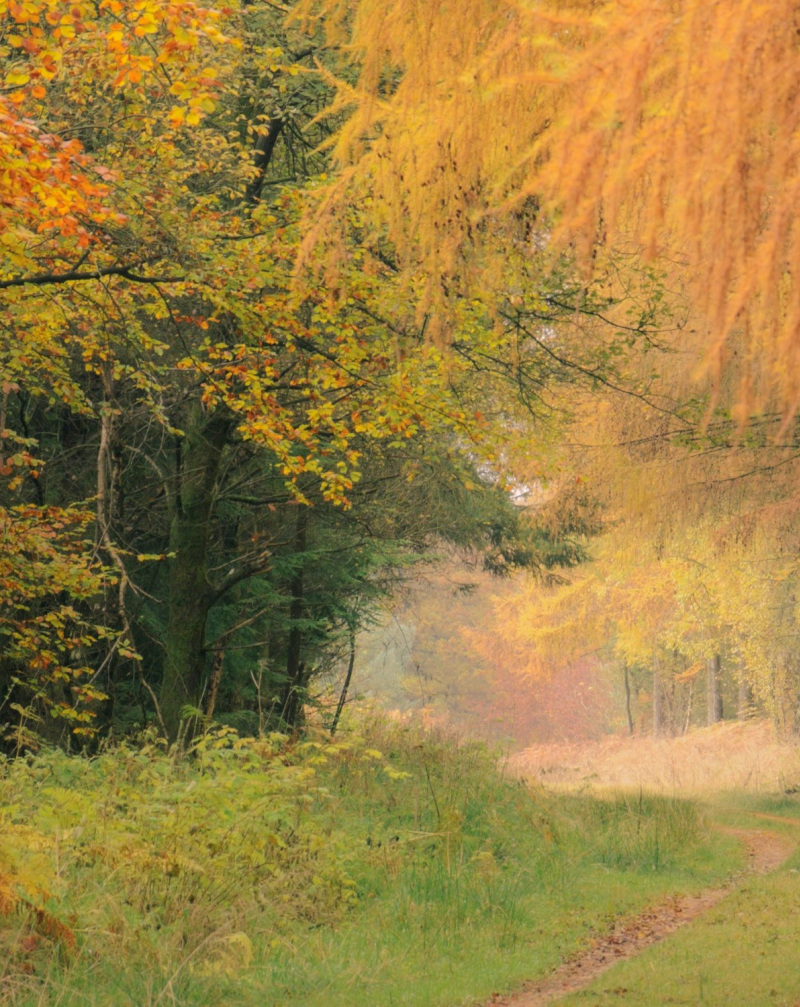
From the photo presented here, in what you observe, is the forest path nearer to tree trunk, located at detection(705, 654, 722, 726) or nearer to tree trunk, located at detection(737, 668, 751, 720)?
tree trunk, located at detection(737, 668, 751, 720)

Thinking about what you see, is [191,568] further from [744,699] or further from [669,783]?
[744,699]

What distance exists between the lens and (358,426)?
9094mm

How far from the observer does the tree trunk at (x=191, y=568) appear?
1077 centimetres

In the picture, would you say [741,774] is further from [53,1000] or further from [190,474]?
[53,1000]

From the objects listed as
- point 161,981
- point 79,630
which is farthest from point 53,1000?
point 79,630

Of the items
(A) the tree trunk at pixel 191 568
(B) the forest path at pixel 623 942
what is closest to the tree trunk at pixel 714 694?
(B) the forest path at pixel 623 942

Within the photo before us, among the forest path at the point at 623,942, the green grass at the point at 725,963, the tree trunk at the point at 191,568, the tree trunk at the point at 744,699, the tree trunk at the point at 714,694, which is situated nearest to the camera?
the green grass at the point at 725,963

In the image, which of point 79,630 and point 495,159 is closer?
point 495,159

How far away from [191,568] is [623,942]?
5.78 metres

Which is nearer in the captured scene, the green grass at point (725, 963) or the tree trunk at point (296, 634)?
the green grass at point (725, 963)

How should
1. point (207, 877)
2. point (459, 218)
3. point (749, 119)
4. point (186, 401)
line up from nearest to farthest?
point (749, 119) → point (459, 218) → point (207, 877) → point (186, 401)

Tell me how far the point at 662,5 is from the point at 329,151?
Answer: 8.69 metres

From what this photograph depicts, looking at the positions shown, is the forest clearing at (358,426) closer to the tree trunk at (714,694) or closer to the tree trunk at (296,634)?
the tree trunk at (296,634)

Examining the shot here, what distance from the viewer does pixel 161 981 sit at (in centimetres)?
482
